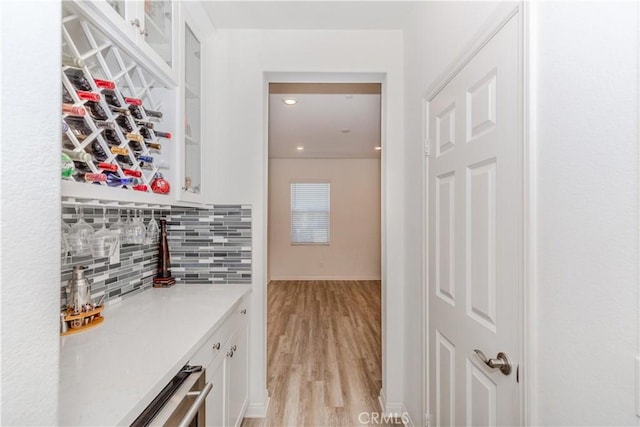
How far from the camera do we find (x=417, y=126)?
6.12 feet

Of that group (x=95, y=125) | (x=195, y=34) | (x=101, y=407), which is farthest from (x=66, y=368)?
(x=195, y=34)

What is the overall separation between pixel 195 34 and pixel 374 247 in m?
5.88

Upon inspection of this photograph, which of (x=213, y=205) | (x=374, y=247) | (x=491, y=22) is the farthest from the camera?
(x=374, y=247)

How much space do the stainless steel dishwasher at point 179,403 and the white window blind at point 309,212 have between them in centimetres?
594

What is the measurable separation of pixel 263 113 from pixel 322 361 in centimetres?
222

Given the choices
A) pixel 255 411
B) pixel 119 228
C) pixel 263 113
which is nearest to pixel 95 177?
pixel 119 228

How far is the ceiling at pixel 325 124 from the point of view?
357 cm

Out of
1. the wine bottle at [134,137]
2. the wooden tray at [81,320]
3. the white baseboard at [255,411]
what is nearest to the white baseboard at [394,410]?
the white baseboard at [255,411]

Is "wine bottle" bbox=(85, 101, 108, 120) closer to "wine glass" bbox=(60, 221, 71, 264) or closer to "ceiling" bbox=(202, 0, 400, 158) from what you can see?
"wine glass" bbox=(60, 221, 71, 264)

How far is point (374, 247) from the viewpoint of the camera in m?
7.13

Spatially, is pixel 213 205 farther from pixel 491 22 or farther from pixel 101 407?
pixel 491 22

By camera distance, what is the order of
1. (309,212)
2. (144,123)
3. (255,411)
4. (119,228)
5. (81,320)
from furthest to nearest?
(309,212)
(255,411)
(119,228)
(144,123)
(81,320)

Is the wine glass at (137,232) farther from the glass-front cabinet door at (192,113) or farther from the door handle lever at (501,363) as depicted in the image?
the door handle lever at (501,363)

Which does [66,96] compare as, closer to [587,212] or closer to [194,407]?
[194,407]
